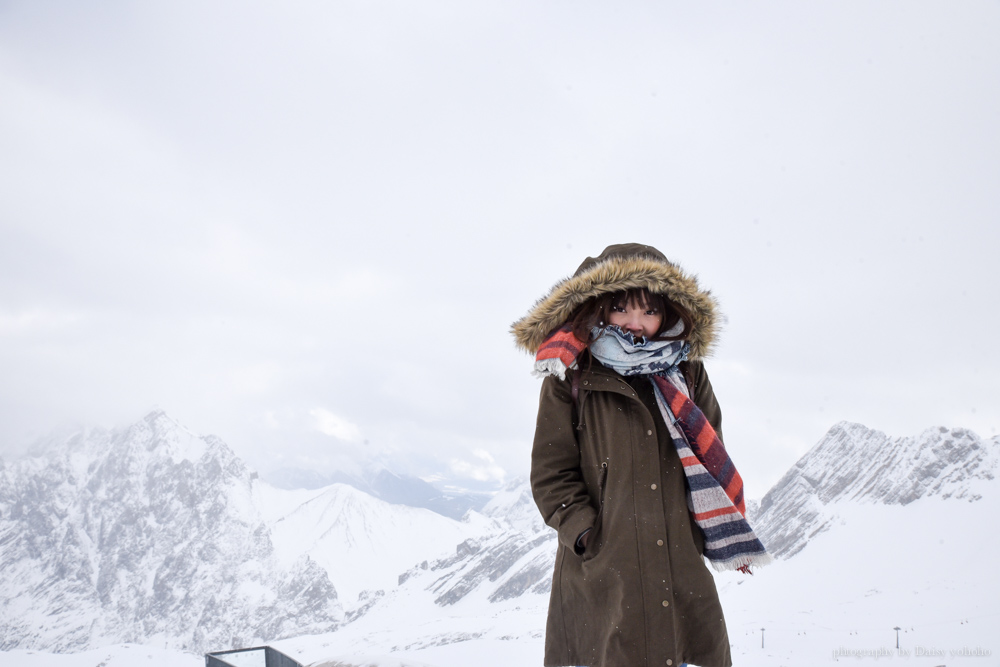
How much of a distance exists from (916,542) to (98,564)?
8893 inches

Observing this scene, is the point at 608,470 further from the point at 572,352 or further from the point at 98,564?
the point at 98,564

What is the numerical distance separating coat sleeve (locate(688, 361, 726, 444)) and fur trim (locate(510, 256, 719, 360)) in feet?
0.27

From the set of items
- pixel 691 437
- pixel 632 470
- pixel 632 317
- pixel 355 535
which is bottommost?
pixel 632 470

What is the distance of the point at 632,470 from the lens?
1.99 metres

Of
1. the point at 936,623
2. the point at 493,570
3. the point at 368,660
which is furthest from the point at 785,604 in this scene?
the point at 493,570

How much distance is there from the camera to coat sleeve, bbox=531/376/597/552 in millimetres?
1967

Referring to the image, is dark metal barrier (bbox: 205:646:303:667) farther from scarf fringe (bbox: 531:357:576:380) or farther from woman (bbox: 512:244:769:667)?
scarf fringe (bbox: 531:357:576:380)

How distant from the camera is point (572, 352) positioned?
2.06m

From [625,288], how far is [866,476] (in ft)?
166

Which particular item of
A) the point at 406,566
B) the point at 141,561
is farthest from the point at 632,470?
the point at 141,561

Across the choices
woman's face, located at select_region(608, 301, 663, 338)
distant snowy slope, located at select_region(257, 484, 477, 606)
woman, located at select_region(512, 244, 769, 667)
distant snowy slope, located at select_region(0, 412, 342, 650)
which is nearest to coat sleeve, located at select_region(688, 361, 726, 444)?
woman, located at select_region(512, 244, 769, 667)

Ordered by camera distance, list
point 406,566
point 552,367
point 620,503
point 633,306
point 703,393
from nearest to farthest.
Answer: point 620,503, point 552,367, point 633,306, point 703,393, point 406,566

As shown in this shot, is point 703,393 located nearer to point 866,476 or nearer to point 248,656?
point 248,656

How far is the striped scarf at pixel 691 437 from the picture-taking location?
6.66 ft
